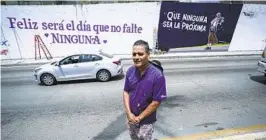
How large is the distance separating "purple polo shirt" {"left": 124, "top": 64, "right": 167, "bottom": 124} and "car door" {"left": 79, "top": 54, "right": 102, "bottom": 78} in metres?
6.76

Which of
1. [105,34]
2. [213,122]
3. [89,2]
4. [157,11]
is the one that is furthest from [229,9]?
[213,122]

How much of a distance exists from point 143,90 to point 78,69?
7226mm

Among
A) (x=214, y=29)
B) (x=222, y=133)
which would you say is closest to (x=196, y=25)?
(x=214, y=29)

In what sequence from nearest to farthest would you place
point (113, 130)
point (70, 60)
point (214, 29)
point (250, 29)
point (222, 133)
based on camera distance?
point (222, 133)
point (113, 130)
point (70, 60)
point (214, 29)
point (250, 29)

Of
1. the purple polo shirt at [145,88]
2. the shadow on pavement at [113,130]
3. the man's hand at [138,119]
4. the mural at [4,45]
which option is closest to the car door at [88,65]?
the shadow on pavement at [113,130]

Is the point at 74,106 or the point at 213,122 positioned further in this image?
the point at 74,106

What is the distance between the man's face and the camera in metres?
2.71

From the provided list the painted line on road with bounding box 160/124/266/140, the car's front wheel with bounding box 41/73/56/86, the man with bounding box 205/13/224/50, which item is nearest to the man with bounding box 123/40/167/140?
the painted line on road with bounding box 160/124/266/140

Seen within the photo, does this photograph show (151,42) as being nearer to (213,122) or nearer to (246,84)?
(246,84)

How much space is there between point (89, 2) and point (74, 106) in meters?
13.2

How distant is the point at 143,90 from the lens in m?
2.74

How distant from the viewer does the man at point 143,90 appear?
2.71m

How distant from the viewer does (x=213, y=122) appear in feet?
17.8

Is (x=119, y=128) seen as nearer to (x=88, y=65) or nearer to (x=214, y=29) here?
(x=88, y=65)
